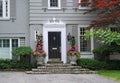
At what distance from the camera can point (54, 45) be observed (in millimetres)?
31469

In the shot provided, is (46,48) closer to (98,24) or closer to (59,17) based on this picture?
(59,17)

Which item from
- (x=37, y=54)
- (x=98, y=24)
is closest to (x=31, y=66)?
(x=37, y=54)

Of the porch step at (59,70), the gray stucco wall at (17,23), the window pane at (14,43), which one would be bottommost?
the porch step at (59,70)

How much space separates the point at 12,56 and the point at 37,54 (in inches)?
110

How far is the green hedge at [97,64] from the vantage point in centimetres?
2959

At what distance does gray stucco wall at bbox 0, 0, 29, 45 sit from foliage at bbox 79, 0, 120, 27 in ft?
17.4

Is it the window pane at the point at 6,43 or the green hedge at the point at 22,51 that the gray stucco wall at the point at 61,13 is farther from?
the window pane at the point at 6,43

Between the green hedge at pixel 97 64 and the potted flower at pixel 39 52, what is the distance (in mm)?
2854

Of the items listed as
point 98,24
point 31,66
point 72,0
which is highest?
point 72,0

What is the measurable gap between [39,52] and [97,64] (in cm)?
452

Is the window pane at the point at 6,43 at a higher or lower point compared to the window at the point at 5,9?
lower

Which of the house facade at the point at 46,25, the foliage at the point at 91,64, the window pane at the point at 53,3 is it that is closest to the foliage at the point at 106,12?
the house facade at the point at 46,25

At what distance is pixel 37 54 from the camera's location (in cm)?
2975

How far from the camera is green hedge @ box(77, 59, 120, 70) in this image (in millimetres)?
29594
